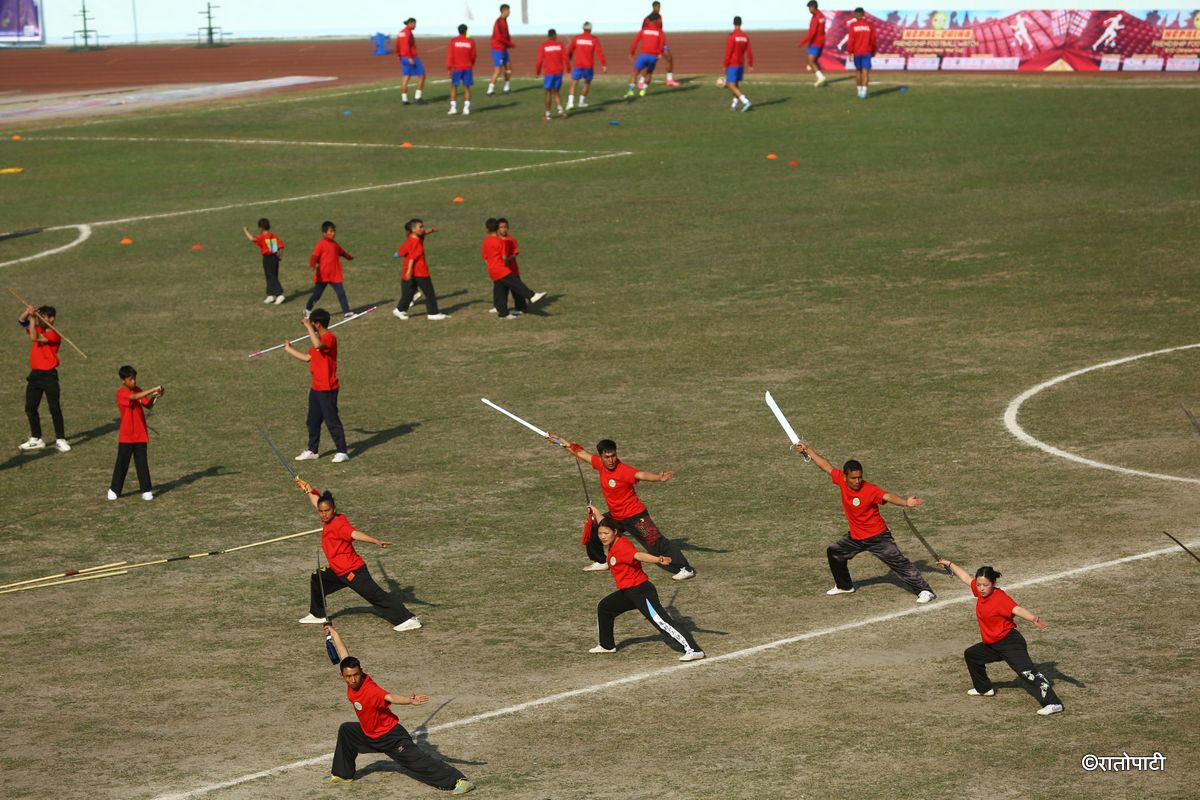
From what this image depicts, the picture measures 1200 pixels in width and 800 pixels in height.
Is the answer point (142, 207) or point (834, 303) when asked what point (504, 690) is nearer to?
point (834, 303)

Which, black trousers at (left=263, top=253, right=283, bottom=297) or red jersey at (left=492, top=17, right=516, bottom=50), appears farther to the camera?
red jersey at (left=492, top=17, right=516, bottom=50)

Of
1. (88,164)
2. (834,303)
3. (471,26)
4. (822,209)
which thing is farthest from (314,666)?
(471,26)

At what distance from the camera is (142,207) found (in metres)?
45.6

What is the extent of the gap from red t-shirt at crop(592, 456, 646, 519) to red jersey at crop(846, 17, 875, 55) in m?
36.5

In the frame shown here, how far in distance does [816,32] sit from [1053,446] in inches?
1367

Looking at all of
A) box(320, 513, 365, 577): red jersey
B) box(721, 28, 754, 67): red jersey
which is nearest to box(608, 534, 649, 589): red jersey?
box(320, 513, 365, 577): red jersey

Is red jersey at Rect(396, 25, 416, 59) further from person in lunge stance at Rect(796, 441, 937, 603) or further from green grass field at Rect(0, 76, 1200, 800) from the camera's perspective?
person in lunge stance at Rect(796, 441, 937, 603)

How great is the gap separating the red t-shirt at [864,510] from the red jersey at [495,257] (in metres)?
14.6

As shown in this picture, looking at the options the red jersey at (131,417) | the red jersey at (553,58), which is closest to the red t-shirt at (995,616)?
the red jersey at (131,417)

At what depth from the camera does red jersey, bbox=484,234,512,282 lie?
102 ft

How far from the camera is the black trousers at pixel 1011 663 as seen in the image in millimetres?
14805

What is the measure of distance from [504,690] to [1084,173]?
31.4m

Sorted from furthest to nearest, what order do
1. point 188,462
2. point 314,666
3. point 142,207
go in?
point 142,207 < point 188,462 < point 314,666

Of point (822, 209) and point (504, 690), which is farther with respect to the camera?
point (822, 209)
